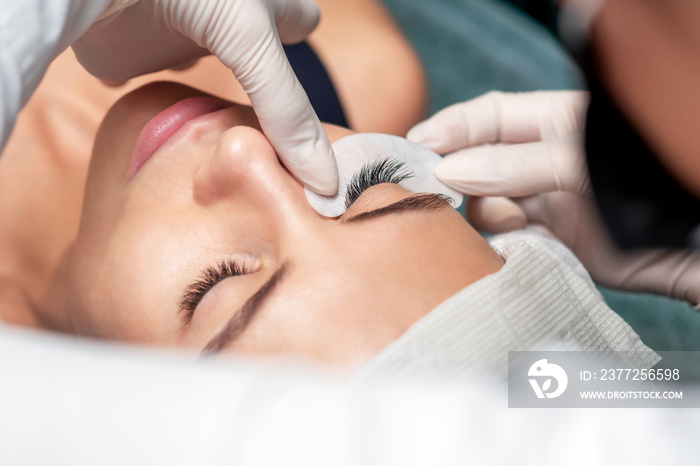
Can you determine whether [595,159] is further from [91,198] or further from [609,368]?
[91,198]

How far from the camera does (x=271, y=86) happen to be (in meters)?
0.80

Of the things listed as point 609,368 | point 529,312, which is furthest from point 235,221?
point 609,368

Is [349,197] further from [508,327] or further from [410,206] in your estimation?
[508,327]

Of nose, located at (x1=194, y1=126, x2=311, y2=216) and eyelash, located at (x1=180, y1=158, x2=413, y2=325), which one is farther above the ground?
nose, located at (x1=194, y1=126, x2=311, y2=216)

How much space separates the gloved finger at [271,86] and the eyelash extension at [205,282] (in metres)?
0.17

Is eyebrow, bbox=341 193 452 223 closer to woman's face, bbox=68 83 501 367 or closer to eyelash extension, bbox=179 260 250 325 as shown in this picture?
woman's face, bbox=68 83 501 367

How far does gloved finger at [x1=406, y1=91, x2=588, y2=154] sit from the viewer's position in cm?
127

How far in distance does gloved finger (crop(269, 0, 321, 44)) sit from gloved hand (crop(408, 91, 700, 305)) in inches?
13.6

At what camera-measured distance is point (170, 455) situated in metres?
0.45

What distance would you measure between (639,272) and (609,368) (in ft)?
1.90

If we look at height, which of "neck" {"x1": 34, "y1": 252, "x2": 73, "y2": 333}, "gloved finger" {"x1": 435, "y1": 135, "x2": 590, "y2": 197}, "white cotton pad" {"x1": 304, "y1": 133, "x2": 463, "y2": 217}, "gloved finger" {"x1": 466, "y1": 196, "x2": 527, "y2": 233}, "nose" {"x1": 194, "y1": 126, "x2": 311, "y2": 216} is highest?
"nose" {"x1": 194, "y1": 126, "x2": 311, "y2": 216}

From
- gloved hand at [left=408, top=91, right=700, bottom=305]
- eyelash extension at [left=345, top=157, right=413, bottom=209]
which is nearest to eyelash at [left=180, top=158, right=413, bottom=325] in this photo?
eyelash extension at [left=345, top=157, right=413, bottom=209]

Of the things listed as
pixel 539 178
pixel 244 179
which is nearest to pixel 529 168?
pixel 539 178

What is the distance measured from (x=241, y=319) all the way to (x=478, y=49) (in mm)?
1289
